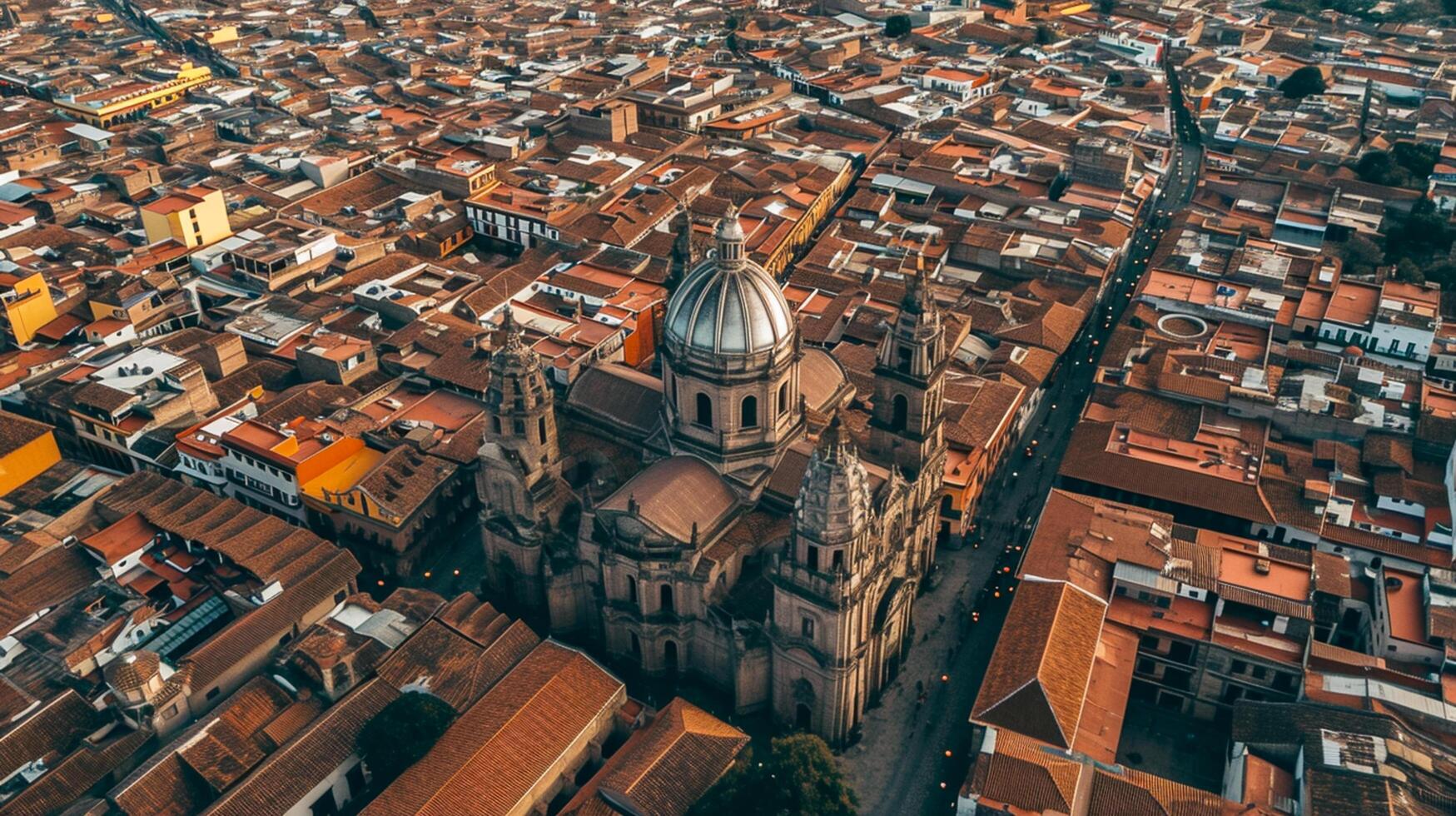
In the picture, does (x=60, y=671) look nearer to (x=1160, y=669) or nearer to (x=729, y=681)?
(x=729, y=681)

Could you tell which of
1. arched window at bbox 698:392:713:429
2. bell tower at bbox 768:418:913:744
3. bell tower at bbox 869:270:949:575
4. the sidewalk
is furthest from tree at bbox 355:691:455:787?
bell tower at bbox 869:270:949:575

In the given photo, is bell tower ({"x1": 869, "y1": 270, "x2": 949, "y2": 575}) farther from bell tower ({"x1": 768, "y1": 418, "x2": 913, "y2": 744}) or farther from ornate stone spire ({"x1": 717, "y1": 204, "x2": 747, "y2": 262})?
ornate stone spire ({"x1": 717, "y1": 204, "x2": 747, "y2": 262})

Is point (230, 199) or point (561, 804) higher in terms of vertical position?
point (230, 199)

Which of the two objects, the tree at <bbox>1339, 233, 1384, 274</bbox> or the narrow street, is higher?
the tree at <bbox>1339, 233, 1384, 274</bbox>

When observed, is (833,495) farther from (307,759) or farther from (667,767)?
(307,759)

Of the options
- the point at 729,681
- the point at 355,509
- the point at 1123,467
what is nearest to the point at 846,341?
the point at 1123,467

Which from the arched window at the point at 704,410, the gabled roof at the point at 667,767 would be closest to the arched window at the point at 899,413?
the arched window at the point at 704,410

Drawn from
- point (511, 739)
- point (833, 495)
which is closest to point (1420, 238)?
point (833, 495)
